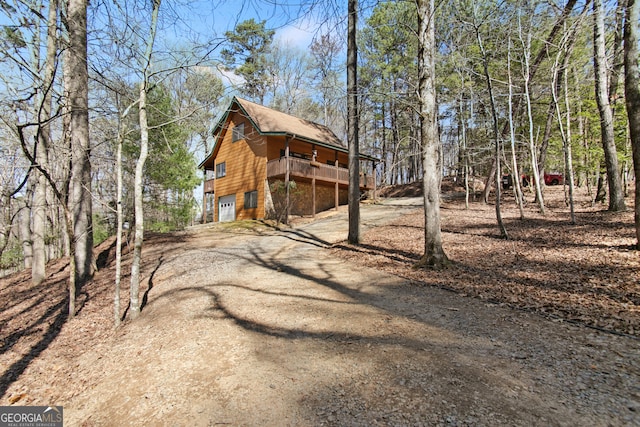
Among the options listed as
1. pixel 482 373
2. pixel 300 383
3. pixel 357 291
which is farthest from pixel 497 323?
pixel 300 383

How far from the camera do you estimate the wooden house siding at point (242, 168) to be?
18719mm

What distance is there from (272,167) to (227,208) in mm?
5509

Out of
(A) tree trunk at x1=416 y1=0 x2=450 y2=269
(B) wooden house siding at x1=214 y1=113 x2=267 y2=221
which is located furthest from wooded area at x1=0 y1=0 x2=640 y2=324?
(B) wooden house siding at x1=214 y1=113 x2=267 y2=221

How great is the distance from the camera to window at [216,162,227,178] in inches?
859

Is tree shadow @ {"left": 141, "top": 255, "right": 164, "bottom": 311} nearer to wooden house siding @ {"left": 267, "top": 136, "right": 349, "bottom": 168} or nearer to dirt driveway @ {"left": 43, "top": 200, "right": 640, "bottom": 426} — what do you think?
dirt driveway @ {"left": 43, "top": 200, "right": 640, "bottom": 426}

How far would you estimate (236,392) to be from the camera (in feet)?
9.09

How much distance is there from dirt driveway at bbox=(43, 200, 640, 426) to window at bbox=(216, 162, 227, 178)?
17.4 m

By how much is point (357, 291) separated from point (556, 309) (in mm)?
2953

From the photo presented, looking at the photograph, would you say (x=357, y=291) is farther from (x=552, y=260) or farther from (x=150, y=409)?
(x=552, y=260)

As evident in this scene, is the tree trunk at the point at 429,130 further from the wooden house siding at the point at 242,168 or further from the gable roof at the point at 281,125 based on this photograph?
the wooden house siding at the point at 242,168

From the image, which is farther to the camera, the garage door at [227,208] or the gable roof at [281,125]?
the garage door at [227,208]

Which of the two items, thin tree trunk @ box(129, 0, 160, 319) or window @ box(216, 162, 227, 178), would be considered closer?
thin tree trunk @ box(129, 0, 160, 319)

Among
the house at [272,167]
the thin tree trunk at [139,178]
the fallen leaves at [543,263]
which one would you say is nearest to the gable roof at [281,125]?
the house at [272,167]

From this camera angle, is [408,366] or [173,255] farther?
[173,255]
